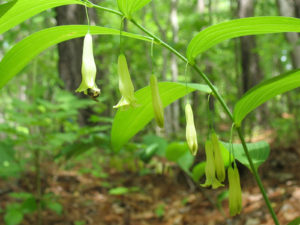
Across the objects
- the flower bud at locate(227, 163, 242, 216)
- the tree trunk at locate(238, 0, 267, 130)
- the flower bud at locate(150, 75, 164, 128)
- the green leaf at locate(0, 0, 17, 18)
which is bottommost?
the flower bud at locate(227, 163, 242, 216)

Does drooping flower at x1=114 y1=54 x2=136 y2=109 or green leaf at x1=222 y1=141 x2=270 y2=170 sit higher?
drooping flower at x1=114 y1=54 x2=136 y2=109

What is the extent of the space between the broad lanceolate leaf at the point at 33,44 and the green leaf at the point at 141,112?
25 cm

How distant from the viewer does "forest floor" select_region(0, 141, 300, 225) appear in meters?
2.85

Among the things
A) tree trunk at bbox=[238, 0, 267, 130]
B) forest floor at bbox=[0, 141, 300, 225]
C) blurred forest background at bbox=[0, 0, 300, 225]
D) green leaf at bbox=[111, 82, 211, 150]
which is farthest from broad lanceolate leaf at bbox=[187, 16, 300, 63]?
tree trunk at bbox=[238, 0, 267, 130]

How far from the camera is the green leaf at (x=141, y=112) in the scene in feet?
3.71

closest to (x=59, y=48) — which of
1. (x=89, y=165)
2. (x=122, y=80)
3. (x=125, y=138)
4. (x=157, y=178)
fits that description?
(x=89, y=165)

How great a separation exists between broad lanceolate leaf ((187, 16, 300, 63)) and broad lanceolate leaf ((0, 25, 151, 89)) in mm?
201

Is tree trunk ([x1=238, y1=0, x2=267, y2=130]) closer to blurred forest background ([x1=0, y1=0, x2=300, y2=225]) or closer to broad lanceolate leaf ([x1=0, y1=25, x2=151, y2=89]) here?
blurred forest background ([x1=0, y1=0, x2=300, y2=225])

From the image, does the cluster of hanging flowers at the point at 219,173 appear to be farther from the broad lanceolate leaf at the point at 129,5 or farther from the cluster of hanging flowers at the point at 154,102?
the broad lanceolate leaf at the point at 129,5

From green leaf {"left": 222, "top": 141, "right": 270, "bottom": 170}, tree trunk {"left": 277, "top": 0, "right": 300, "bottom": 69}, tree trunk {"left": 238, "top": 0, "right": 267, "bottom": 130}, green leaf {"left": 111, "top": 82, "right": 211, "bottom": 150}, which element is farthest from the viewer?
tree trunk {"left": 238, "top": 0, "right": 267, "bottom": 130}

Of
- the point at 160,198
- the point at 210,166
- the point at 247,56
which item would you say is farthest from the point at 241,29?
the point at 247,56

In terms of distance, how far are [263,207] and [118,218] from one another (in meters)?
1.67

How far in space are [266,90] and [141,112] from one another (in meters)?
0.54

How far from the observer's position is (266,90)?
Result: 1049 mm
